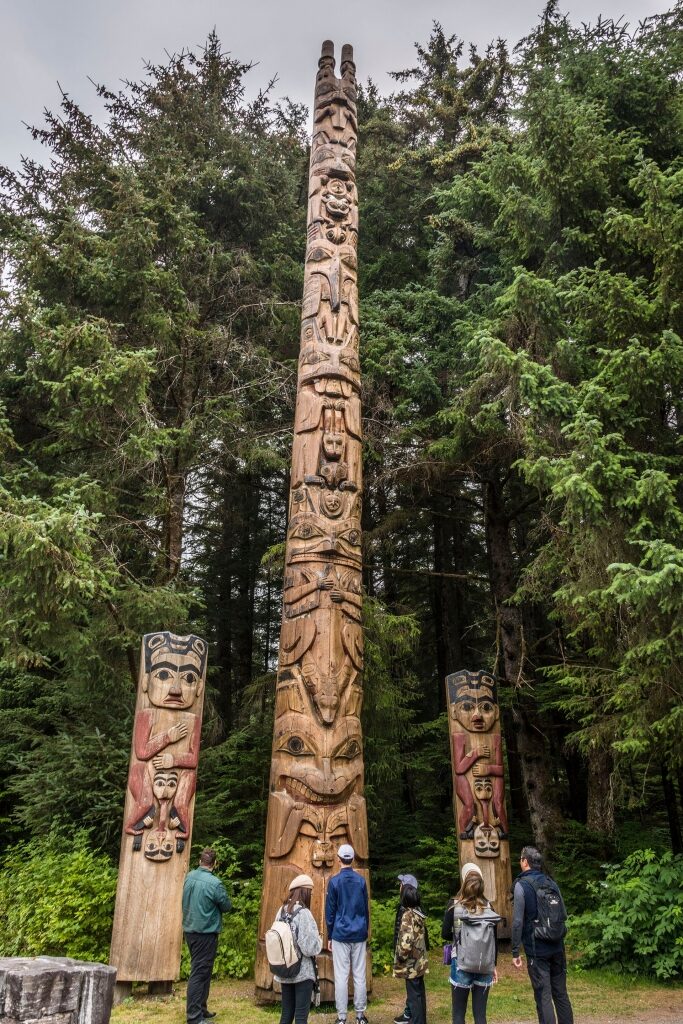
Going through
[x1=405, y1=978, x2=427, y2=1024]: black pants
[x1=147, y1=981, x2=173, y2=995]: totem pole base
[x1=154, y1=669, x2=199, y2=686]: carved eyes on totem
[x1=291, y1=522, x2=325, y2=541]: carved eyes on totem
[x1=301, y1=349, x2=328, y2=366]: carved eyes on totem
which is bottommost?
[x1=147, y1=981, x2=173, y2=995]: totem pole base

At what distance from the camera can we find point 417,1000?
5750mm

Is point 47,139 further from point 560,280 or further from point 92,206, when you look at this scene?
point 560,280

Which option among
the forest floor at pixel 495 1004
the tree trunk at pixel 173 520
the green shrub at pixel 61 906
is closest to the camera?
the forest floor at pixel 495 1004

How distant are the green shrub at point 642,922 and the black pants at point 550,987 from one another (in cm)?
246

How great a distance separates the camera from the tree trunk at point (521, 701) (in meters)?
11.3

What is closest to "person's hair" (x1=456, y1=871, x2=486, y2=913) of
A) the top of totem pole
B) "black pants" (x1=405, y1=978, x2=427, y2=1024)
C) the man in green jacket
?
"black pants" (x1=405, y1=978, x2=427, y2=1024)

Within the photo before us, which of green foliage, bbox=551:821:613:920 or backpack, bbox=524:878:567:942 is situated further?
green foliage, bbox=551:821:613:920

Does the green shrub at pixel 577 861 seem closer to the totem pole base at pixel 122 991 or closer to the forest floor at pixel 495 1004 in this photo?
the forest floor at pixel 495 1004

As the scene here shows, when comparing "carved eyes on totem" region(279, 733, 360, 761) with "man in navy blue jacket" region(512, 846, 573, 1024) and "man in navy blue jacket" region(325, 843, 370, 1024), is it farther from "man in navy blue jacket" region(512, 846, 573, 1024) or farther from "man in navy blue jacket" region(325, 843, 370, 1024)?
"man in navy blue jacket" region(512, 846, 573, 1024)

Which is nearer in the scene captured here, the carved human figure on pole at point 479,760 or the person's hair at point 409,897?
the person's hair at point 409,897

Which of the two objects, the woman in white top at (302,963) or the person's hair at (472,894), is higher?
the person's hair at (472,894)

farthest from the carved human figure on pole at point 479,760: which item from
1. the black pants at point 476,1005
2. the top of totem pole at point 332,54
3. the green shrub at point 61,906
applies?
the top of totem pole at point 332,54

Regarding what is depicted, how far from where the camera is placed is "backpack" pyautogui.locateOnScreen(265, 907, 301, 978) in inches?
204

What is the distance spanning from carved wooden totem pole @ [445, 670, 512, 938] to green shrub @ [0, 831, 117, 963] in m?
4.18
